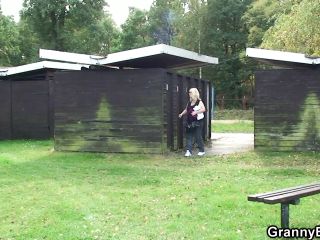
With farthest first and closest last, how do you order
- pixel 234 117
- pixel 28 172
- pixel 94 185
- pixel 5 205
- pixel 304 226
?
pixel 234 117 < pixel 28 172 < pixel 94 185 < pixel 5 205 < pixel 304 226

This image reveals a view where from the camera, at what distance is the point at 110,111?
13094 mm

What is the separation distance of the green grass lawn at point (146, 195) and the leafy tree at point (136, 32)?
50.6 meters

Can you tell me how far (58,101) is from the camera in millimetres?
13633

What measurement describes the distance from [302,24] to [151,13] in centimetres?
4850

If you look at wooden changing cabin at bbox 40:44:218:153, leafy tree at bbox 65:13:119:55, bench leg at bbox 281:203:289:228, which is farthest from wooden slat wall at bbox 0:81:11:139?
leafy tree at bbox 65:13:119:55

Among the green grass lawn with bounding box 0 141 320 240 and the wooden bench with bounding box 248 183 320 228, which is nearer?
the wooden bench with bounding box 248 183 320 228

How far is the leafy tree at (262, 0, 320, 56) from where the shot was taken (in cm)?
1427

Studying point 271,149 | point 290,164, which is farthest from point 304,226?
point 271,149

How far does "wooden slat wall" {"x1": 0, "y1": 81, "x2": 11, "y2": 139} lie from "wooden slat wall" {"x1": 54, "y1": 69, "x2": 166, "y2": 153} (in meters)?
4.72

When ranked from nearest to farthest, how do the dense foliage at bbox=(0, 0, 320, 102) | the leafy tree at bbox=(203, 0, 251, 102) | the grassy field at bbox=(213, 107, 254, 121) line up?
the grassy field at bbox=(213, 107, 254, 121) < the dense foliage at bbox=(0, 0, 320, 102) < the leafy tree at bbox=(203, 0, 251, 102)

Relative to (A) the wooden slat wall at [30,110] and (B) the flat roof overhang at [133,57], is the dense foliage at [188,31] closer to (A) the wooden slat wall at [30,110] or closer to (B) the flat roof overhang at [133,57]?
(A) the wooden slat wall at [30,110]

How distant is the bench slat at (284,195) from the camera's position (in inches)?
215

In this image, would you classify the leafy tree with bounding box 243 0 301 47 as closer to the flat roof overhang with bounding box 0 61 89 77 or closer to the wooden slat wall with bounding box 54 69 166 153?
the flat roof overhang with bounding box 0 61 89 77

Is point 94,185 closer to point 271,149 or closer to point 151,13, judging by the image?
point 271,149
